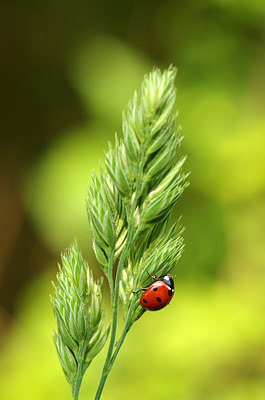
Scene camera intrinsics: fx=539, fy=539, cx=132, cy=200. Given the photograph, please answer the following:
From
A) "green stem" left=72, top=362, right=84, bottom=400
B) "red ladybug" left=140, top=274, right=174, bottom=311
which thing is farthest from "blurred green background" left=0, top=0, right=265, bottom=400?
"green stem" left=72, top=362, right=84, bottom=400

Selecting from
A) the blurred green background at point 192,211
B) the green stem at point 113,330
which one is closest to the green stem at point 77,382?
the green stem at point 113,330

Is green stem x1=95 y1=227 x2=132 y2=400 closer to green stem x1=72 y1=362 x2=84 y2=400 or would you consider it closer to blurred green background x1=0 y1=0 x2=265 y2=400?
green stem x1=72 y1=362 x2=84 y2=400

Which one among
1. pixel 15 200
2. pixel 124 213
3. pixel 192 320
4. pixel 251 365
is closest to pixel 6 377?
pixel 192 320

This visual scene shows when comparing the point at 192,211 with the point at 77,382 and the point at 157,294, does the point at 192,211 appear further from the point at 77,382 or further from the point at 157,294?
the point at 77,382

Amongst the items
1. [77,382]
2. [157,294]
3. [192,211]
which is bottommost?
[77,382]

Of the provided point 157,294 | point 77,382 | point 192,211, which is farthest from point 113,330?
point 192,211

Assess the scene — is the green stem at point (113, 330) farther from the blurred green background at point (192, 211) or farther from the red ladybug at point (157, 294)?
the blurred green background at point (192, 211)

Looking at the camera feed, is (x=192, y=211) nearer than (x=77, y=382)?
No
